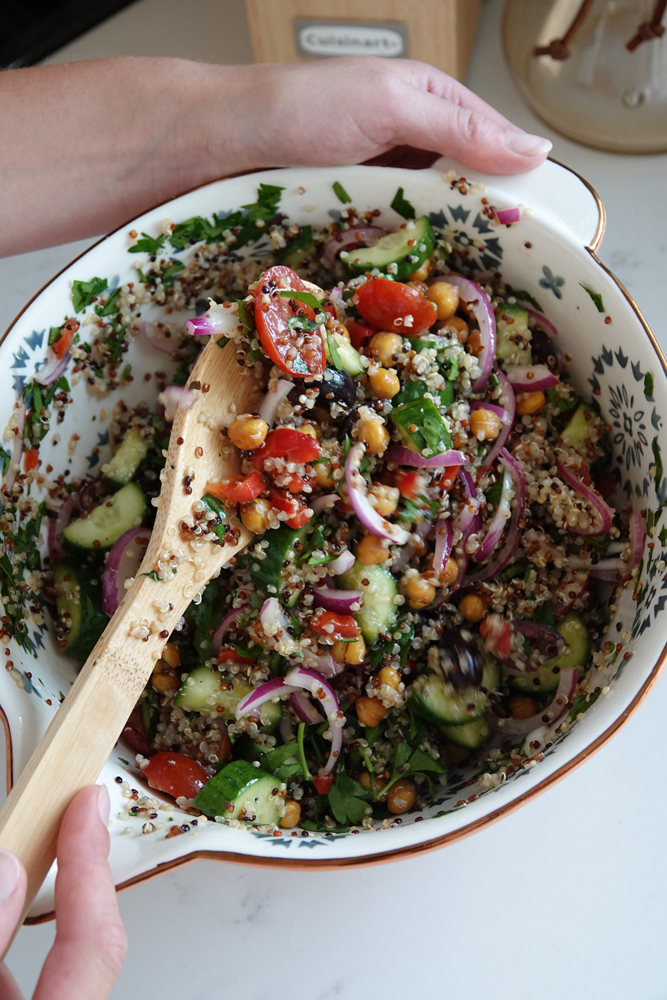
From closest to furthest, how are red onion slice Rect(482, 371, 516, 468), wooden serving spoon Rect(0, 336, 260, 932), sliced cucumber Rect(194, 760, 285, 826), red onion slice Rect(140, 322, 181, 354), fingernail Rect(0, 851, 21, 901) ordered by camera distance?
fingernail Rect(0, 851, 21, 901) → wooden serving spoon Rect(0, 336, 260, 932) → sliced cucumber Rect(194, 760, 285, 826) → red onion slice Rect(482, 371, 516, 468) → red onion slice Rect(140, 322, 181, 354)

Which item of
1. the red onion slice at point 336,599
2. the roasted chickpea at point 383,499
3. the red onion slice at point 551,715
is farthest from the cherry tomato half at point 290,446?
the red onion slice at point 551,715

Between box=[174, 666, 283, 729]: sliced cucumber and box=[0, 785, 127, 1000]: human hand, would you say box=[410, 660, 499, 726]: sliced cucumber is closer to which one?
box=[174, 666, 283, 729]: sliced cucumber

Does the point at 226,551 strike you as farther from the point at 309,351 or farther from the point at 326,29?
the point at 326,29

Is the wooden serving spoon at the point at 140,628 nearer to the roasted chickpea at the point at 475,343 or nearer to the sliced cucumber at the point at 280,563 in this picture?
the sliced cucumber at the point at 280,563

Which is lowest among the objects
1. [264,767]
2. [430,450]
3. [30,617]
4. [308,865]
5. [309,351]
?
[264,767]

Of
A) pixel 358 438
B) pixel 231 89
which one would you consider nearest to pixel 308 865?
pixel 358 438

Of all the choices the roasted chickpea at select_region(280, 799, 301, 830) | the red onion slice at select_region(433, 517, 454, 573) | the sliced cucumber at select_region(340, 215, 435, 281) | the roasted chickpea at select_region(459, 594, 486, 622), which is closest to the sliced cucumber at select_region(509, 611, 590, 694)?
the roasted chickpea at select_region(459, 594, 486, 622)
